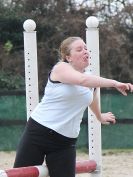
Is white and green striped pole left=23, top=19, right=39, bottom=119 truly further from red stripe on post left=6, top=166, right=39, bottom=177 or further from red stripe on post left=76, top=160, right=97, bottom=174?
red stripe on post left=6, top=166, right=39, bottom=177

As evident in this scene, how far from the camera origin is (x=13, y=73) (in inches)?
555

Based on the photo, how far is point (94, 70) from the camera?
3973 mm

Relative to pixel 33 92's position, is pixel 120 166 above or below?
below

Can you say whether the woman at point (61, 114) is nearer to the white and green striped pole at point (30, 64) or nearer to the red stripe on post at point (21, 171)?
the red stripe on post at point (21, 171)

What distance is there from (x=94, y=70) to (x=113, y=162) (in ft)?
15.6

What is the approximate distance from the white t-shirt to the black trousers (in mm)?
46

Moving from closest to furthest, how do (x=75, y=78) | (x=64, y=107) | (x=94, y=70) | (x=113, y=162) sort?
1. (x=75, y=78)
2. (x=64, y=107)
3. (x=94, y=70)
4. (x=113, y=162)

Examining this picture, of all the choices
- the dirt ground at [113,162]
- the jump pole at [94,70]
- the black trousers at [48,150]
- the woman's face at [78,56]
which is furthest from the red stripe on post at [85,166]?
the dirt ground at [113,162]

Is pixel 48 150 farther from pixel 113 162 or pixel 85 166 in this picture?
pixel 113 162

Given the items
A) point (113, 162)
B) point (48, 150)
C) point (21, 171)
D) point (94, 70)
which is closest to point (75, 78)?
point (48, 150)

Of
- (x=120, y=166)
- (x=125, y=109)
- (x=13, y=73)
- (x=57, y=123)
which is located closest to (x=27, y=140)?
(x=57, y=123)

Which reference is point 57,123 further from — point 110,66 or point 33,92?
point 110,66

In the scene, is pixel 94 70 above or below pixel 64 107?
above

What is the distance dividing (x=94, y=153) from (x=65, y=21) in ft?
35.2
